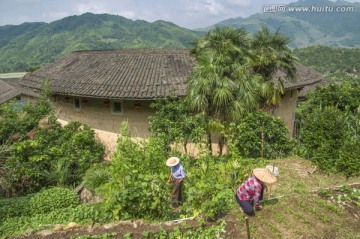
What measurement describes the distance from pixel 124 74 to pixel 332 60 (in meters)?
102

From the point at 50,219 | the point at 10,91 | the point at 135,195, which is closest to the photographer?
the point at 135,195

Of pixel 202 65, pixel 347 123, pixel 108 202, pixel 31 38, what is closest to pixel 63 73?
pixel 202 65

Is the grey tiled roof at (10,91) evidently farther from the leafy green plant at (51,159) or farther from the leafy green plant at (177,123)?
the leafy green plant at (177,123)

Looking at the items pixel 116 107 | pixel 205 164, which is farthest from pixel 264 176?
pixel 116 107

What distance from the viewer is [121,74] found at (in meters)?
14.8

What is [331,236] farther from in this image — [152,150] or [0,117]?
[0,117]

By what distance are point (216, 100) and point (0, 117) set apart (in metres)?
10.7

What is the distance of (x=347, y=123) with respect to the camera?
38.1 feet

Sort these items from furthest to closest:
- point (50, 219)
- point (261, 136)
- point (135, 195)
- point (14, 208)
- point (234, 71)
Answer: point (261, 136) → point (234, 71) → point (14, 208) → point (50, 219) → point (135, 195)

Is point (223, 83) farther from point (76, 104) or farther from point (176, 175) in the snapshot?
point (76, 104)

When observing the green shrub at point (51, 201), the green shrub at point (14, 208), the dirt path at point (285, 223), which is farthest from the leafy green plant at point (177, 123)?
the green shrub at point (14, 208)

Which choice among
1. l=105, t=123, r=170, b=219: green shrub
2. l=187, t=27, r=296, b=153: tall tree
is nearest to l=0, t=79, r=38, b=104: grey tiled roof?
l=187, t=27, r=296, b=153: tall tree

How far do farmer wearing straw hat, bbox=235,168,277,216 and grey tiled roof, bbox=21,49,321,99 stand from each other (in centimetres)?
707

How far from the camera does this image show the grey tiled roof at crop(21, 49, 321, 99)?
Result: 43.9 ft
